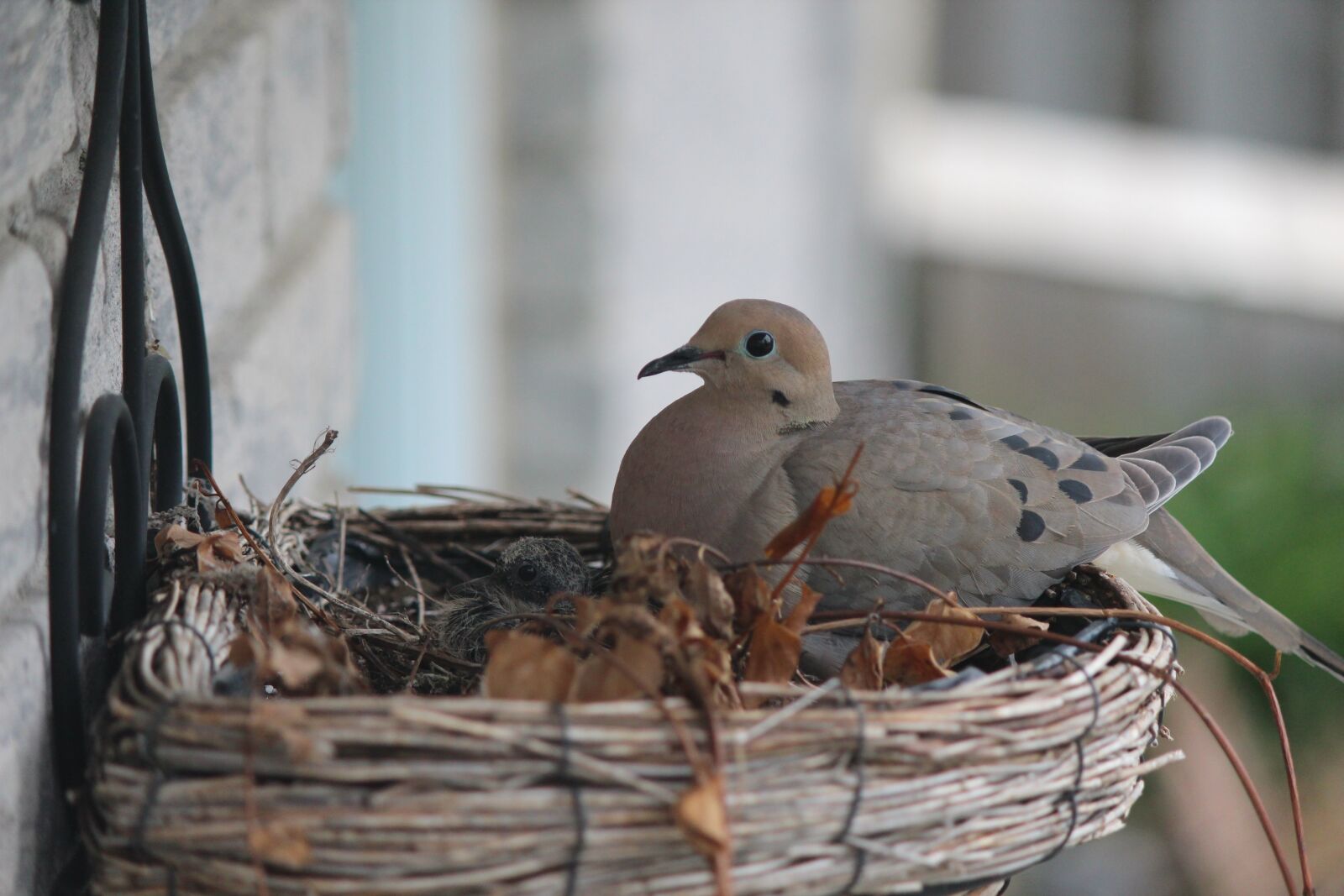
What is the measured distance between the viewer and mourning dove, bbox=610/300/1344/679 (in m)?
1.38

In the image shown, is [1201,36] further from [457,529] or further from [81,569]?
[81,569]

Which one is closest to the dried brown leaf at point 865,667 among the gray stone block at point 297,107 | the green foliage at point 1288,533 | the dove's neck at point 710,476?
the dove's neck at point 710,476

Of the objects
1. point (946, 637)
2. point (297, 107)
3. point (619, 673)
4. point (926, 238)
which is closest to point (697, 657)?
point (619, 673)

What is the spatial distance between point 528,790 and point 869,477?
643 millimetres

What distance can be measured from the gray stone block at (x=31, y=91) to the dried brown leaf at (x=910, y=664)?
693mm

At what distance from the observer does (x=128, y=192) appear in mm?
1060

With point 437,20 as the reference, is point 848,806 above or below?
below

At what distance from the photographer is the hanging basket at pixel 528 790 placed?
0.82 meters

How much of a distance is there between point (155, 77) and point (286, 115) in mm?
481

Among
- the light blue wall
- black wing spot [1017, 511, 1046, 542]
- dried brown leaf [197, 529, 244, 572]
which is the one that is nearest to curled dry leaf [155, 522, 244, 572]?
dried brown leaf [197, 529, 244, 572]

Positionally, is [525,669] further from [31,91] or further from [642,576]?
[31,91]

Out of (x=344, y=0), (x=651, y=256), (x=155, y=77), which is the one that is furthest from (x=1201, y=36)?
(x=155, y=77)

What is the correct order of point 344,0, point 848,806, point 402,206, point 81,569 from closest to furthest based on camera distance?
point 848,806 → point 81,569 → point 344,0 → point 402,206

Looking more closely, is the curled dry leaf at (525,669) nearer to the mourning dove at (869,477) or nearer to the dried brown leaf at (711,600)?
the dried brown leaf at (711,600)
